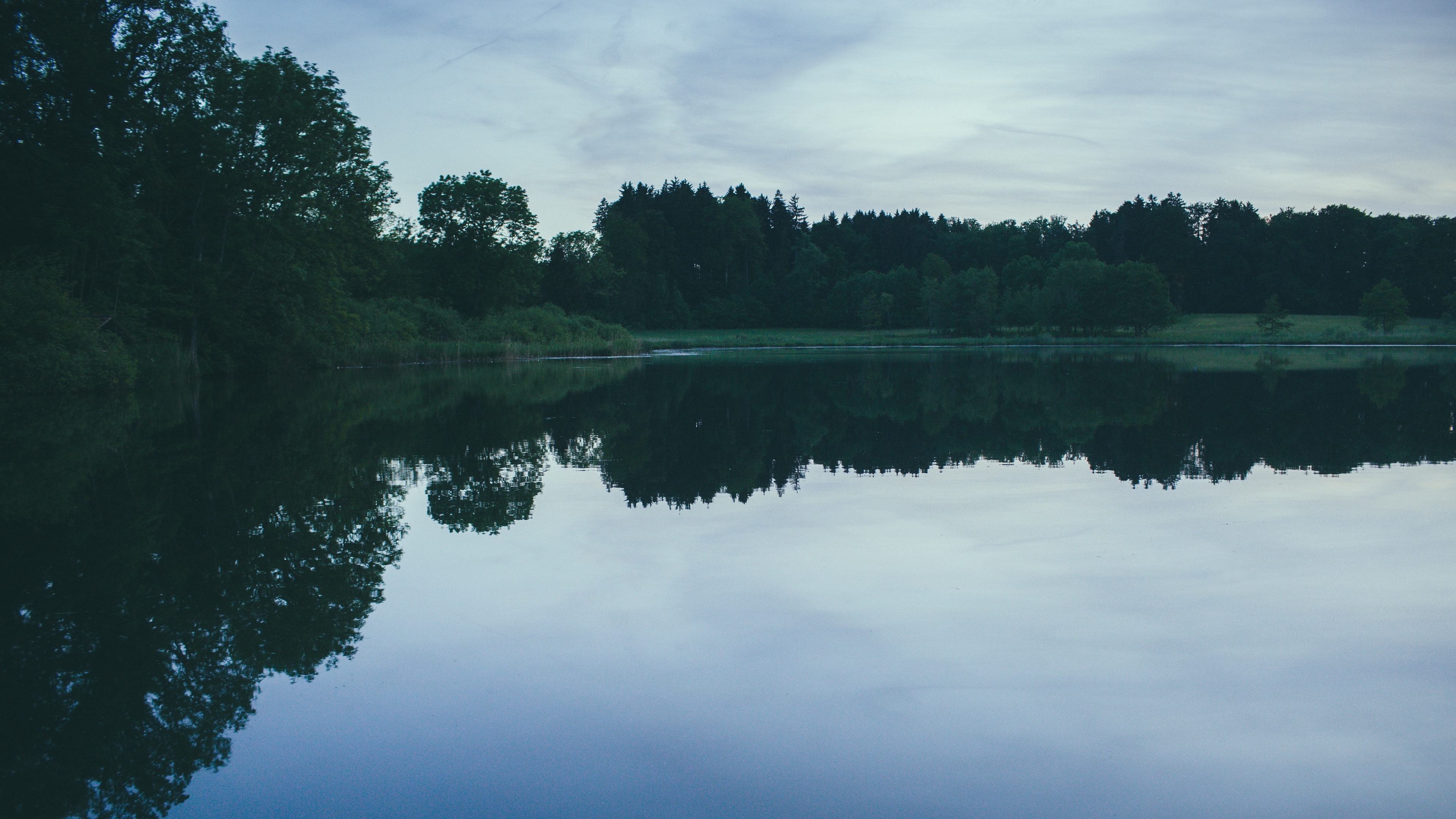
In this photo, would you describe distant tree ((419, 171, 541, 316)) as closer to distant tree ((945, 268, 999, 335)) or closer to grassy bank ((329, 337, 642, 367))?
grassy bank ((329, 337, 642, 367))

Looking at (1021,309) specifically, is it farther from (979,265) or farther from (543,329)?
(543,329)

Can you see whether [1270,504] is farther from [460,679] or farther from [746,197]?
[746,197]

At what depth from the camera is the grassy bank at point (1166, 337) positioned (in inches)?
2608

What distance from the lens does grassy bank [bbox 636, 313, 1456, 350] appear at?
217ft

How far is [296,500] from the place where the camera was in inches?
378

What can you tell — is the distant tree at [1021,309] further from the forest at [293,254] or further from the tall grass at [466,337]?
the tall grass at [466,337]

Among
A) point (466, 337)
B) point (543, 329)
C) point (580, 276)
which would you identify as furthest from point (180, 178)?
point (580, 276)

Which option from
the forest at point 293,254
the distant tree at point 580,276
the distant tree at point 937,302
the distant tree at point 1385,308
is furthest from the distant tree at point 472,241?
the distant tree at point 1385,308

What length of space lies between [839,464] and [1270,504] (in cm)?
500

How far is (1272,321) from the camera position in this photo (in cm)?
7244

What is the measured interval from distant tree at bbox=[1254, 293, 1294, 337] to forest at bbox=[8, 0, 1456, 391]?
22.9 ft

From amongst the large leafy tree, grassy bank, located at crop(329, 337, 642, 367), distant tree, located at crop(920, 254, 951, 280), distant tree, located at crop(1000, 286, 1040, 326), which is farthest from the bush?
distant tree, located at crop(920, 254, 951, 280)

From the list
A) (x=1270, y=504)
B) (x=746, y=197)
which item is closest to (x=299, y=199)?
(x=1270, y=504)

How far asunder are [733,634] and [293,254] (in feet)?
116
